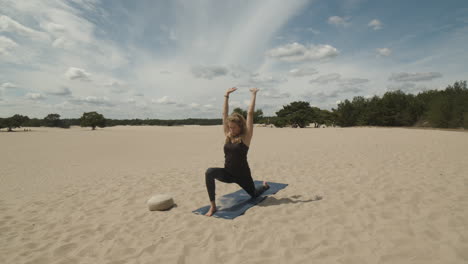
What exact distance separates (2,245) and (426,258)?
234 inches

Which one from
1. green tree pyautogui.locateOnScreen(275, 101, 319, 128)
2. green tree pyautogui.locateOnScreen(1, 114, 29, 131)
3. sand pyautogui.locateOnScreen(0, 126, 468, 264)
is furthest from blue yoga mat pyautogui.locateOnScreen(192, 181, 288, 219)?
green tree pyautogui.locateOnScreen(1, 114, 29, 131)

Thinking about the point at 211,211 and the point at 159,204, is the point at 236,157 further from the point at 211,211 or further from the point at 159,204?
the point at 159,204

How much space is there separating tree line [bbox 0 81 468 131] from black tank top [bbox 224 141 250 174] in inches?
1382

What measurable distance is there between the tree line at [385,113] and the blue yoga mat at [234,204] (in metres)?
34.4

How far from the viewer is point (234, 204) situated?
4953 millimetres

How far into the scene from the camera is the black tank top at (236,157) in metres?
4.52

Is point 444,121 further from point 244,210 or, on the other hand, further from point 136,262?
point 136,262

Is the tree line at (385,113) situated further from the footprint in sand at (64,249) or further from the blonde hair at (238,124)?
the footprint in sand at (64,249)

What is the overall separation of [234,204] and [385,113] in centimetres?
4395

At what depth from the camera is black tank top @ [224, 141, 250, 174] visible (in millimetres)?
4523

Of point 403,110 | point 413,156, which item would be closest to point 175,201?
point 413,156

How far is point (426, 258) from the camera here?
8.79 feet

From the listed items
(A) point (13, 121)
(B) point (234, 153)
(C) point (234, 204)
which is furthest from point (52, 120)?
(B) point (234, 153)

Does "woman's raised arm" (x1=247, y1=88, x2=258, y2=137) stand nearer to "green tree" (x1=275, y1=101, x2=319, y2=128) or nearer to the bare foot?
the bare foot
